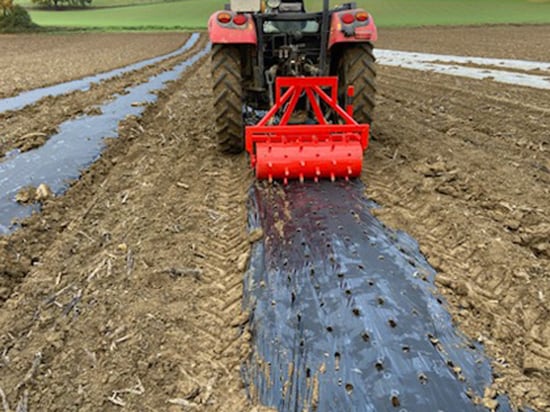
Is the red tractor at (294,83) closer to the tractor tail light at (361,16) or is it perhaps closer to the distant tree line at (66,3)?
the tractor tail light at (361,16)

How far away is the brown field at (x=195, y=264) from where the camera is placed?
2.00 m

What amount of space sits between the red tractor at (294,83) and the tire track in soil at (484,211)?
1.65 feet

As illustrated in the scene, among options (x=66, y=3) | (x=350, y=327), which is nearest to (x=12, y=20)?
(x=66, y=3)

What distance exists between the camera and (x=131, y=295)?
99.3 inches

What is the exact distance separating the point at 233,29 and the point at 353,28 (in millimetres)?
1181

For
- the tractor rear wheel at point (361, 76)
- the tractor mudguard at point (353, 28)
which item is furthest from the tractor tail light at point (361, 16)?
the tractor rear wheel at point (361, 76)

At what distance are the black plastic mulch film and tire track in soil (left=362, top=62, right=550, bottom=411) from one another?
14cm

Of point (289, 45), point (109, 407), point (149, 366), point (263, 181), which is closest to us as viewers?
point (109, 407)

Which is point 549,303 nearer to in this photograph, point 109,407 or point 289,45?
point 109,407

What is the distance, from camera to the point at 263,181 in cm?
401

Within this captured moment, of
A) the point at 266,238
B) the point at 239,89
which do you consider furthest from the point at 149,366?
the point at 239,89

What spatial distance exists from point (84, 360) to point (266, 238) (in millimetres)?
1384

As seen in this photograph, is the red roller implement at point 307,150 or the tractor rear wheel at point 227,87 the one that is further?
the tractor rear wheel at point 227,87

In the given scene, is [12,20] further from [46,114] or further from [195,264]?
[195,264]
